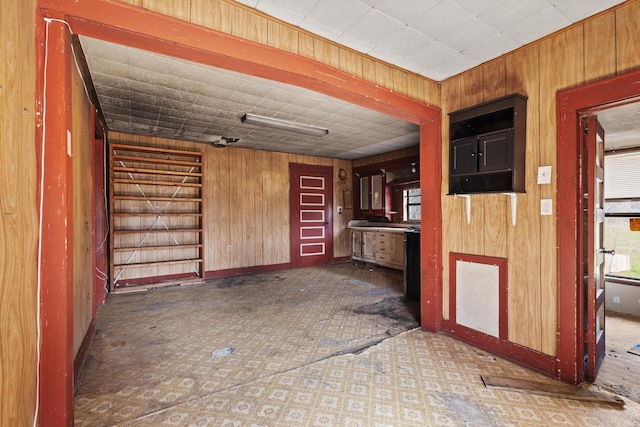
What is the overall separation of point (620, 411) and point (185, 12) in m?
3.75

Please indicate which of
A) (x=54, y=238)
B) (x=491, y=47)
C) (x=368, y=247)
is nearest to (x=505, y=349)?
(x=491, y=47)

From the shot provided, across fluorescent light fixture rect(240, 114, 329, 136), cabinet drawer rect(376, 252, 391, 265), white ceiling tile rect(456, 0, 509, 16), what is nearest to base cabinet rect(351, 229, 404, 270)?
cabinet drawer rect(376, 252, 391, 265)

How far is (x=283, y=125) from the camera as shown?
4.46 meters

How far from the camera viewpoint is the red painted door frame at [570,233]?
219cm

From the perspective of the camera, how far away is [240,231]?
6.14 m

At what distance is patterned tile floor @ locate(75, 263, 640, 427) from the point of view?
1.85 meters

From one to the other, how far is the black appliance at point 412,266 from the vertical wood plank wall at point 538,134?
1.36 metres

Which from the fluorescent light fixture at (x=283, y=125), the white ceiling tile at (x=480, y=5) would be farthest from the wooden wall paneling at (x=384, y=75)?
the fluorescent light fixture at (x=283, y=125)

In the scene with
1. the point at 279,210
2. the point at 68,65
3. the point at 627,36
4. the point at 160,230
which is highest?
the point at 627,36

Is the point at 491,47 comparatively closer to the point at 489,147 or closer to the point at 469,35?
the point at 469,35

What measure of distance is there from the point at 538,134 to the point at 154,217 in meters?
5.64

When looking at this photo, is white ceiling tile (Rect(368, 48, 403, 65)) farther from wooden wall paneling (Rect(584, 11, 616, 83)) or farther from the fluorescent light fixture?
the fluorescent light fixture

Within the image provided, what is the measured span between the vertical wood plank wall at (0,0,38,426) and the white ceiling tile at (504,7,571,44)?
2.96 m

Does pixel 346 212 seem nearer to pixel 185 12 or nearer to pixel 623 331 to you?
pixel 623 331
